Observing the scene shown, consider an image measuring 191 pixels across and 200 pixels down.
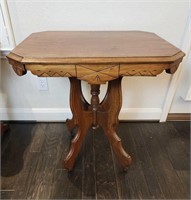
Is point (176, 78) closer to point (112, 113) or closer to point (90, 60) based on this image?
point (112, 113)

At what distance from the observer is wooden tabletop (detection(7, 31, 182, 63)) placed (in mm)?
587

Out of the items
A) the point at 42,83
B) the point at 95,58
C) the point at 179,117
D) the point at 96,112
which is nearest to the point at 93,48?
the point at 95,58

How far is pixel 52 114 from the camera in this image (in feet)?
4.19

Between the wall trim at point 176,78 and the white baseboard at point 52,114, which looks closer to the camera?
the wall trim at point 176,78

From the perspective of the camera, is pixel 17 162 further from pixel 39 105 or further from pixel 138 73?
pixel 138 73

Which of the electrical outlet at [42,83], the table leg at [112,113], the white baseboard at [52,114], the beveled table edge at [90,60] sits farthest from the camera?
the white baseboard at [52,114]

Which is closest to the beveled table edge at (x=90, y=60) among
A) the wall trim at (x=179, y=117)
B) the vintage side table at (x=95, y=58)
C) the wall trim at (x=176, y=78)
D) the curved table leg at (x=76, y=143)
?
the vintage side table at (x=95, y=58)

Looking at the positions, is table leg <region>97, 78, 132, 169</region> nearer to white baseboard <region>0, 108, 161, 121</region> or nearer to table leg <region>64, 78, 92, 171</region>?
table leg <region>64, 78, 92, 171</region>

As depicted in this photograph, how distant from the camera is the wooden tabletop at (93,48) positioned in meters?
0.59

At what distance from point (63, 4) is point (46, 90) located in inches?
21.5

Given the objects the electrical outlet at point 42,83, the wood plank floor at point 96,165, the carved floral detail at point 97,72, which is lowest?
the wood plank floor at point 96,165

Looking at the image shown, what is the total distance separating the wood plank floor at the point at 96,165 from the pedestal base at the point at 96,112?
0.10 meters

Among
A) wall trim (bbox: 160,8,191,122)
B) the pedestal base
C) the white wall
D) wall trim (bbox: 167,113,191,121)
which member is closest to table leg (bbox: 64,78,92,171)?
the pedestal base

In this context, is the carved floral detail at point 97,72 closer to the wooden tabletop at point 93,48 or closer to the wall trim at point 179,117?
the wooden tabletop at point 93,48
